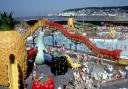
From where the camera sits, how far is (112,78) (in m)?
23.5

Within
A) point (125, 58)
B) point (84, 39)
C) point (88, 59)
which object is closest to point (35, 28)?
point (84, 39)

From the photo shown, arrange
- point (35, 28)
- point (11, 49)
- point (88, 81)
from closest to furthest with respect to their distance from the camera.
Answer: point (11, 49), point (88, 81), point (35, 28)

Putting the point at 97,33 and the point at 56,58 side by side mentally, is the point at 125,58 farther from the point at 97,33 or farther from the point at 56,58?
the point at 97,33

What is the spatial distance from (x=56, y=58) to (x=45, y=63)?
303 centimetres

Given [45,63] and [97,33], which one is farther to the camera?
[97,33]

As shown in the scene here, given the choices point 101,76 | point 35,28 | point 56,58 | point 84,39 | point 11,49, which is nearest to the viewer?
point 11,49

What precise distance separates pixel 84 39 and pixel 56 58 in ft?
31.4

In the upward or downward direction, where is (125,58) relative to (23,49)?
downward

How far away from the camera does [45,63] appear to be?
28125 mm

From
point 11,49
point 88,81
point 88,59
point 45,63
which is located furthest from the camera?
point 88,59

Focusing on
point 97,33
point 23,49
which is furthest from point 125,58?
point 97,33

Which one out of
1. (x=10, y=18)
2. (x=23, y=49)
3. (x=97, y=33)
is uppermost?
(x=10, y=18)

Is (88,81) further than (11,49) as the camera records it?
Yes

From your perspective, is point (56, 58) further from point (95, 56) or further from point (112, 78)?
point (95, 56)
